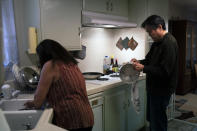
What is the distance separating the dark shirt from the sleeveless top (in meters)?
0.85

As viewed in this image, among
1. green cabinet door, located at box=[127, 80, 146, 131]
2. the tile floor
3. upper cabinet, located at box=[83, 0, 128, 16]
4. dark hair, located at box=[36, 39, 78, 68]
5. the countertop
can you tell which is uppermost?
upper cabinet, located at box=[83, 0, 128, 16]

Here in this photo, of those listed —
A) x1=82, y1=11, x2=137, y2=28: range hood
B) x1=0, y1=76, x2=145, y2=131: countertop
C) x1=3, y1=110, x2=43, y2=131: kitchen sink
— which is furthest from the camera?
x1=82, y1=11, x2=137, y2=28: range hood

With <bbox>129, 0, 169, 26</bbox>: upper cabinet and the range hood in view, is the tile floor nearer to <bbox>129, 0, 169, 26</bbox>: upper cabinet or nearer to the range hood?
<bbox>129, 0, 169, 26</bbox>: upper cabinet

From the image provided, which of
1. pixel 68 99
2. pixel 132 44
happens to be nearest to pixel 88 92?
pixel 68 99

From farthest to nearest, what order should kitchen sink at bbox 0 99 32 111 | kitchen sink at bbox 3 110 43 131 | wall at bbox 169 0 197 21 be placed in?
wall at bbox 169 0 197 21 → kitchen sink at bbox 0 99 32 111 → kitchen sink at bbox 3 110 43 131

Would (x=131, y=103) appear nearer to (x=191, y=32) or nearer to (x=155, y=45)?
(x=155, y=45)

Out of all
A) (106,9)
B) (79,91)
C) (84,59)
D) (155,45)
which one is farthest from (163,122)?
(106,9)

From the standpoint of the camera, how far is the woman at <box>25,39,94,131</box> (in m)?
1.40

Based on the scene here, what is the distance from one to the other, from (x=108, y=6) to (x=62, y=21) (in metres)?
0.81

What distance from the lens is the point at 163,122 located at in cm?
213

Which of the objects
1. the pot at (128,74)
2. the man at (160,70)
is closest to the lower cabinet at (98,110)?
the pot at (128,74)

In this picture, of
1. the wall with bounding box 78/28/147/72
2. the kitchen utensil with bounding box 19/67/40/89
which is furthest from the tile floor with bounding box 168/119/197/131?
the kitchen utensil with bounding box 19/67/40/89

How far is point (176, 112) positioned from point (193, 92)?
1.70 metres

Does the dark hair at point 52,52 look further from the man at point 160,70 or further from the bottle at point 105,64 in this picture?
the bottle at point 105,64
